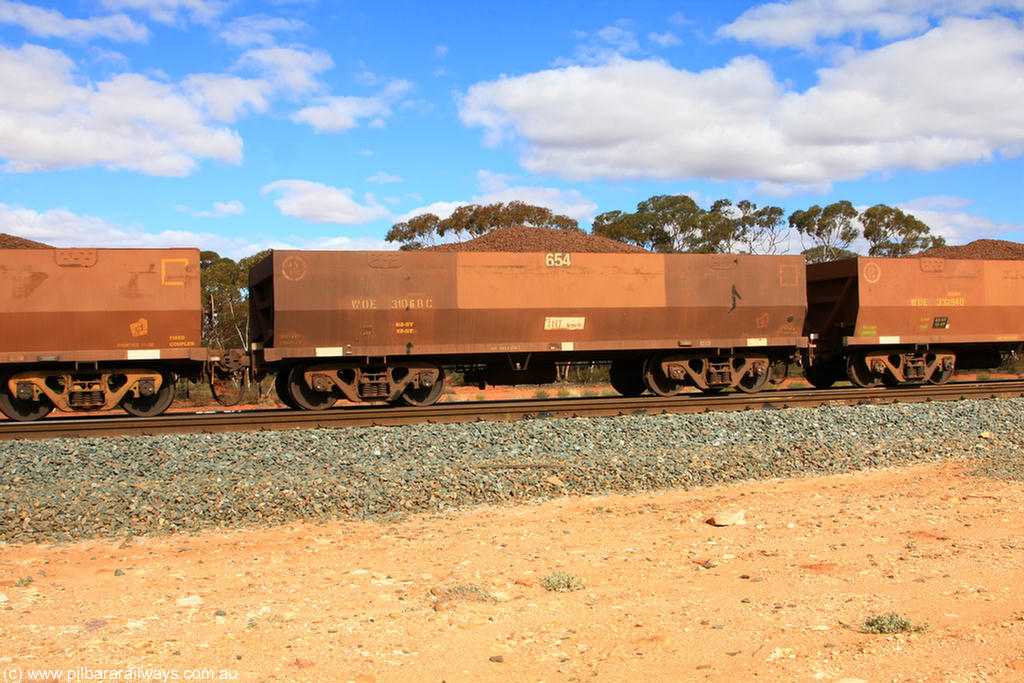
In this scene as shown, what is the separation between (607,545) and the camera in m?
6.64

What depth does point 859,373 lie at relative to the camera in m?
17.1

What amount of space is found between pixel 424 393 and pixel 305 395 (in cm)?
210

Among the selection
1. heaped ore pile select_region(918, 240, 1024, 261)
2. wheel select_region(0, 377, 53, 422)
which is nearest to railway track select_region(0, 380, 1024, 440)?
wheel select_region(0, 377, 53, 422)

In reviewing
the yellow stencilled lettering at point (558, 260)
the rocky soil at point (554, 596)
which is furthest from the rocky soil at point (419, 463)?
the yellow stencilled lettering at point (558, 260)

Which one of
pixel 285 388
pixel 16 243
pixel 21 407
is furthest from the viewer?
pixel 16 243

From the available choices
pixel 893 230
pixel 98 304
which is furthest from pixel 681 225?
pixel 98 304

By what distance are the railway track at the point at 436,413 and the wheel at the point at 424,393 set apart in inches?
28.9

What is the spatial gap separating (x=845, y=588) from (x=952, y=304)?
14333mm

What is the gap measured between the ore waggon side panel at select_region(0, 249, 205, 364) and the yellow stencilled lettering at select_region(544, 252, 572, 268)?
6105 mm

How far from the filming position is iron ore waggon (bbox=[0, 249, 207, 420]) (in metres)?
12.2

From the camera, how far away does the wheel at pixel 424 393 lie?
13.8 meters

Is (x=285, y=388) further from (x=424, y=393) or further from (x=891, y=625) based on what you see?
(x=891, y=625)

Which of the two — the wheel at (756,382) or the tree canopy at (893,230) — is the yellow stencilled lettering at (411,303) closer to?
the wheel at (756,382)

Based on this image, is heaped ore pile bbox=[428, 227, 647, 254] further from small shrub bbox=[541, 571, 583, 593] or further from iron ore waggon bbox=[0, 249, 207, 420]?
small shrub bbox=[541, 571, 583, 593]
